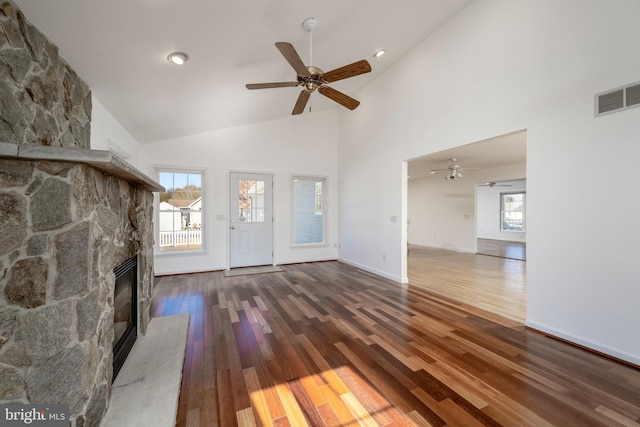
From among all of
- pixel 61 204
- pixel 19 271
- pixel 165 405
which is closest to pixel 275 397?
pixel 165 405

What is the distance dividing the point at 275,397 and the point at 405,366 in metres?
1.01

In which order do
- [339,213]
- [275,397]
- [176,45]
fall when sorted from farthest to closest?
[339,213] < [176,45] < [275,397]

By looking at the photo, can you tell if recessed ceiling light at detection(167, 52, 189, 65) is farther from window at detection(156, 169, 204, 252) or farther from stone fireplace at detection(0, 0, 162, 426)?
window at detection(156, 169, 204, 252)

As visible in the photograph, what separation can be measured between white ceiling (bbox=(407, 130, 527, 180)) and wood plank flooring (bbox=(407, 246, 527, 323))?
2.11 metres

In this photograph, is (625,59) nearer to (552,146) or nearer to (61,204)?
(552,146)

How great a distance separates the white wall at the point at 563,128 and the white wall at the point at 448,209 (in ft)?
15.4

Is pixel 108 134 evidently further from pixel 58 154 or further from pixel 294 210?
pixel 294 210

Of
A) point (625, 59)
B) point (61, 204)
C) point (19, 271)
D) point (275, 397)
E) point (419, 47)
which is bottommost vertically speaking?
point (275, 397)

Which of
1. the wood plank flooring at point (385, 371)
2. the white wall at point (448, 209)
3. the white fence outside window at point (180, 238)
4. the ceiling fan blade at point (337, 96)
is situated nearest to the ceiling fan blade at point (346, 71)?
the ceiling fan blade at point (337, 96)

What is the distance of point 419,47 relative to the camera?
397cm

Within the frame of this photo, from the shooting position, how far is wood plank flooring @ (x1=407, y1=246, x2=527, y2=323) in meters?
3.28

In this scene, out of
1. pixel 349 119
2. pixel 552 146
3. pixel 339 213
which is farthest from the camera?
pixel 339 213

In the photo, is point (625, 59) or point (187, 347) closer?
point (625, 59)

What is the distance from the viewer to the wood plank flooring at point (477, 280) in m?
3.28
